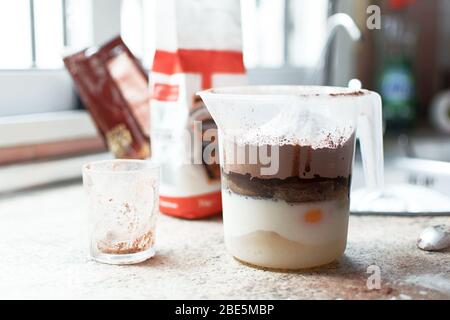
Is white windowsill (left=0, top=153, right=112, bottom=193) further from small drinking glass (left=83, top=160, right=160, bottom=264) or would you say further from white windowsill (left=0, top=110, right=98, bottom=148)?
small drinking glass (left=83, top=160, right=160, bottom=264)

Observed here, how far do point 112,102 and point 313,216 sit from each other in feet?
1.57

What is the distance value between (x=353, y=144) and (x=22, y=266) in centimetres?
38

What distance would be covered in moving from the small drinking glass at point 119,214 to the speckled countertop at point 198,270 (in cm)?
2

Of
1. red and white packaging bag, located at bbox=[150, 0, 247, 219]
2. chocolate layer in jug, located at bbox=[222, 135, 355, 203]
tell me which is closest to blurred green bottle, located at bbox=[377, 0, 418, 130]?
red and white packaging bag, located at bbox=[150, 0, 247, 219]

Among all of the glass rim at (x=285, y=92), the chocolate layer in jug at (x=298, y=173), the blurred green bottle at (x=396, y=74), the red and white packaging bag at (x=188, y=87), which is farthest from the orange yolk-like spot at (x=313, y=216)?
the blurred green bottle at (x=396, y=74)

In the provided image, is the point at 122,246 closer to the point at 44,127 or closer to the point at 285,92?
the point at 285,92

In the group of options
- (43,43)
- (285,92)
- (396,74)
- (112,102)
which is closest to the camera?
(285,92)

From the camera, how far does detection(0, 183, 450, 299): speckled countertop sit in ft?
1.71

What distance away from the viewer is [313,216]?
57 cm

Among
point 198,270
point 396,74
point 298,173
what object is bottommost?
point 198,270

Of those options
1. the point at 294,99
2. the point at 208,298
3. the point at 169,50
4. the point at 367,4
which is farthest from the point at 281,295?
the point at 367,4

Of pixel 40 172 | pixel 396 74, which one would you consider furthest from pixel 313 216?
pixel 396 74
